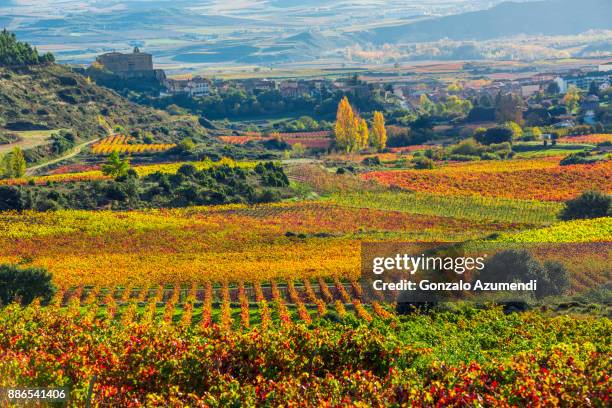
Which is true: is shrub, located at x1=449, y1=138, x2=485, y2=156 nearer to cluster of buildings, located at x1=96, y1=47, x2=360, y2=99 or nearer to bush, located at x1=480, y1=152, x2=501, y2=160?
bush, located at x1=480, y1=152, x2=501, y2=160

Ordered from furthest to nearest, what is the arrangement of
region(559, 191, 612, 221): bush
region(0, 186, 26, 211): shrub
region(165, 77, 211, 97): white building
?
region(165, 77, 211, 97): white building, region(0, 186, 26, 211): shrub, region(559, 191, 612, 221): bush

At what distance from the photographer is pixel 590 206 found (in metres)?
44.1

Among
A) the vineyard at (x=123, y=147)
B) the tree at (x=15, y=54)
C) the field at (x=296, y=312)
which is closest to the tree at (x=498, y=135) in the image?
the field at (x=296, y=312)

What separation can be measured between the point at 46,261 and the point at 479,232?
1979 cm

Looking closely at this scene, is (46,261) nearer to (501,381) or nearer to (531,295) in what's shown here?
(531,295)

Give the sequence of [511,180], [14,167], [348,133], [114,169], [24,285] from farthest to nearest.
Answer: [348,133] < [14,167] < [114,169] < [511,180] < [24,285]

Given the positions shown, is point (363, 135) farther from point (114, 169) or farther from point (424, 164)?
point (114, 169)

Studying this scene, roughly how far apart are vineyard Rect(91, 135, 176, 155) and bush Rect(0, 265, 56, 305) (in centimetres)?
4865

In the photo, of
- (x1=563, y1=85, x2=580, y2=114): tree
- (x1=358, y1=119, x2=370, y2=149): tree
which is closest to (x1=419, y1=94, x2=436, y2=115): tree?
(x1=563, y1=85, x2=580, y2=114): tree

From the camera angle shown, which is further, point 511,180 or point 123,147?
point 123,147

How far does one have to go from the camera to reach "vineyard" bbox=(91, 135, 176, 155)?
7988cm

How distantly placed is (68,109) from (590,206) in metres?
64.2

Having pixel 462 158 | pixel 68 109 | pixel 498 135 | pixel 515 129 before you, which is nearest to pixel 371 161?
pixel 462 158

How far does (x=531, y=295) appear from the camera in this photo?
26219mm
